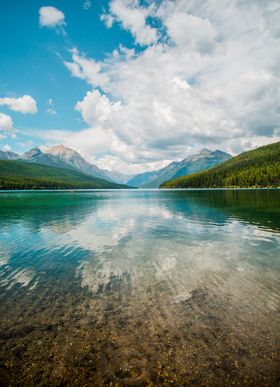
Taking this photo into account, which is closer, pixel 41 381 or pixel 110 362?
pixel 41 381

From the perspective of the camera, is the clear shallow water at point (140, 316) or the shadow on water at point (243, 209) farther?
the shadow on water at point (243, 209)

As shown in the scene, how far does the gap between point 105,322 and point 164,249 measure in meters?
15.6

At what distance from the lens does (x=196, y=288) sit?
16.3m

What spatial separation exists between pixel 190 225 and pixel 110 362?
3509 cm

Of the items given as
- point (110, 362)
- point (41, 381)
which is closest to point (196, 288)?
point (110, 362)

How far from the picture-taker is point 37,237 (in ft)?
110

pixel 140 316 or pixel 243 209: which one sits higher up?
pixel 243 209

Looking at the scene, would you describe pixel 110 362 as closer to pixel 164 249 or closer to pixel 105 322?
pixel 105 322

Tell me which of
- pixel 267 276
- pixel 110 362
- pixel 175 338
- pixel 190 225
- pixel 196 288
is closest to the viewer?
pixel 110 362

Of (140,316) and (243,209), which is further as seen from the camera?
(243,209)

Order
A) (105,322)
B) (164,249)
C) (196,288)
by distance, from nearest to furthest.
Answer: (105,322) → (196,288) → (164,249)

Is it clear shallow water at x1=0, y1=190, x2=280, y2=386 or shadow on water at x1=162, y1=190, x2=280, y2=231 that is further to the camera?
shadow on water at x1=162, y1=190, x2=280, y2=231

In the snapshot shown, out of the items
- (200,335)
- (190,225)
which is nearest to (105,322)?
(200,335)

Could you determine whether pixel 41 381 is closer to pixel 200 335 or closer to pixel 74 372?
pixel 74 372
